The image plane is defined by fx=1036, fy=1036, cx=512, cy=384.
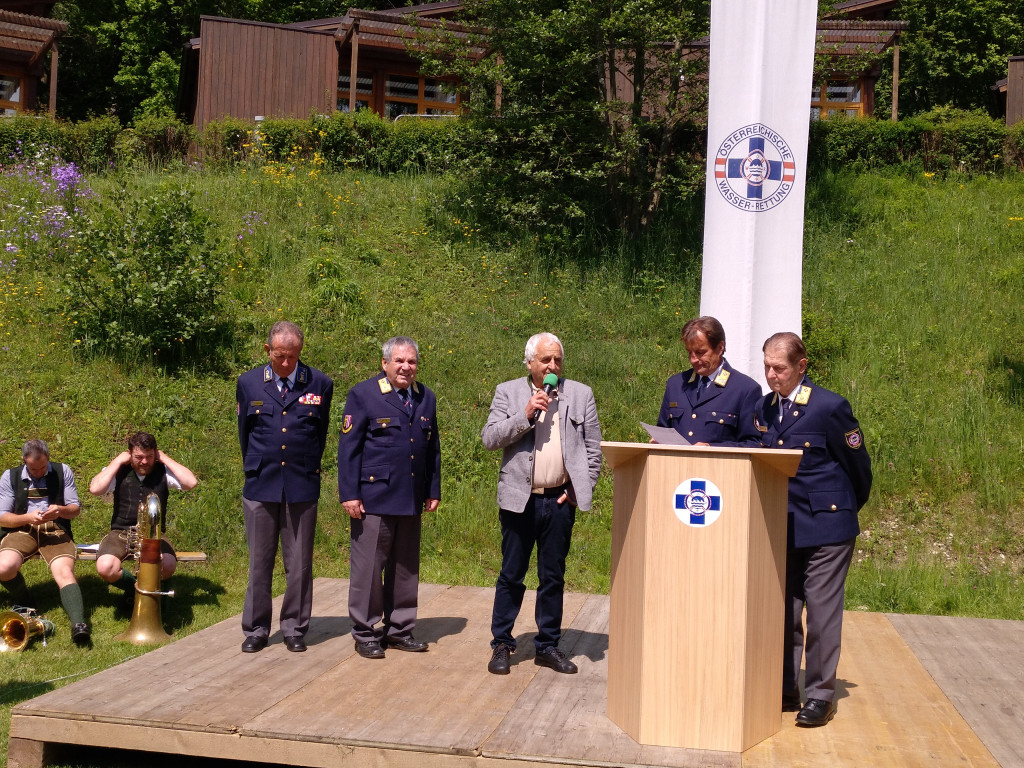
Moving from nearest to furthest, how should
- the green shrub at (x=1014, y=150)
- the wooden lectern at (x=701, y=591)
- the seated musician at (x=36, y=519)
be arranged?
1. the wooden lectern at (x=701, y=591)
2. the seated musician at (x=36, y=519)
3. the green shrub at (x=1014, y=150)

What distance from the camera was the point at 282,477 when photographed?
20.0 ft

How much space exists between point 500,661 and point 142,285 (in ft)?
24.8

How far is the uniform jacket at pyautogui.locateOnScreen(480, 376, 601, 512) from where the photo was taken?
554 cm

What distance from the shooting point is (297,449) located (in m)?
6.14

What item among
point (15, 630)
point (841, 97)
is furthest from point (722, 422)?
point (841, 97)

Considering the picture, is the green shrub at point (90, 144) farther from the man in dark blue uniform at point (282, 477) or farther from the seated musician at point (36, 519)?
the man in dark blue uniform at point (282, 477)

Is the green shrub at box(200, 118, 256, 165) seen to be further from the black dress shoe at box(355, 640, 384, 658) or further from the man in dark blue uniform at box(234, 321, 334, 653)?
the black dress shoe at box(355, 640, 384, 658)

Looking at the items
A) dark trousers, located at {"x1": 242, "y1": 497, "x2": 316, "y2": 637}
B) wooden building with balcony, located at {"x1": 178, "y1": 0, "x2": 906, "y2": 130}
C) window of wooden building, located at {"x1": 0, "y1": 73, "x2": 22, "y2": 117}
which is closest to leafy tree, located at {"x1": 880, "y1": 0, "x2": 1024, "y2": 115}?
wooden building with balcony, located at {"x1": 178, "y1": 0, "x2": 906, "y2": 130}

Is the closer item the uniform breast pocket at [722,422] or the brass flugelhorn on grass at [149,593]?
the uniform breast pocket at [722,422]

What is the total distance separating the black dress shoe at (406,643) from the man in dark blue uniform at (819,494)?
87.4 inches

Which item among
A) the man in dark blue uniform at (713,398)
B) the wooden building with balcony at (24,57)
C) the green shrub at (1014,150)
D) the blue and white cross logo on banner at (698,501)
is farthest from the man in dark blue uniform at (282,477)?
the wooden building with balcony at (24,57)

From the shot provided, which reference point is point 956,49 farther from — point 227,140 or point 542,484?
point 542,484

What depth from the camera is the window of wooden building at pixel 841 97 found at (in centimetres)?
2370

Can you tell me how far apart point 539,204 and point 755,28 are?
7437mm
